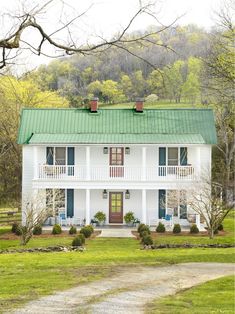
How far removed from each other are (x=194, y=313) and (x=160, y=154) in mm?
23847

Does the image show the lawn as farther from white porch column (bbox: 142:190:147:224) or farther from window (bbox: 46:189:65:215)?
white porch column (bbox: 142:190:147:224)

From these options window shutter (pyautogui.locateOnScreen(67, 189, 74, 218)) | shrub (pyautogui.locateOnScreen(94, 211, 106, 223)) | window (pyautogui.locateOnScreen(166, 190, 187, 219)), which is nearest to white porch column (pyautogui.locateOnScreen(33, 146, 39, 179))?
window shutter (pyautogui.locateOnScreen(67, 189, 74, 218))

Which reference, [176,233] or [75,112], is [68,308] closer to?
[176,233]

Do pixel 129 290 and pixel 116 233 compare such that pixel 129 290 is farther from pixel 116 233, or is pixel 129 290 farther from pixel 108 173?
pixel 108 173

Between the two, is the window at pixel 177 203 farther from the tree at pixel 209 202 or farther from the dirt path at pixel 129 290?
the dirt path at pixel 129 290

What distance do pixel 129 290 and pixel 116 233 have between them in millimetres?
17686

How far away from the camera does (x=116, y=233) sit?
31.2m

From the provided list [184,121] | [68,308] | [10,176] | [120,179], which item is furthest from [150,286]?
[10,176]

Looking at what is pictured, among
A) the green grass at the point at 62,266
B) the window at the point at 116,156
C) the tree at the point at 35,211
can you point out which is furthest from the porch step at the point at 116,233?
the green grass at the point at 62,266

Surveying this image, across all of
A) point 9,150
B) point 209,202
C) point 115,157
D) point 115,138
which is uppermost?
point 9,150

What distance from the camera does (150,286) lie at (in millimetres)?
14203

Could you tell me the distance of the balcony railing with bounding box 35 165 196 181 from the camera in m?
33.4

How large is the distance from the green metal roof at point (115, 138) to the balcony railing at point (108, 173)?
1482 mm

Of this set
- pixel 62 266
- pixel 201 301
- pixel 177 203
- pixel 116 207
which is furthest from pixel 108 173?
pixel 201 301
